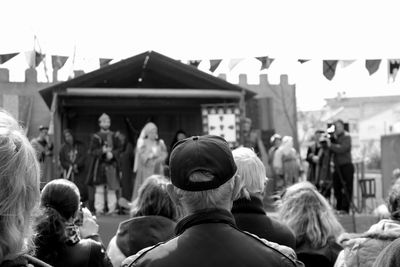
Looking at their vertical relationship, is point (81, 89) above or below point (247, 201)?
above

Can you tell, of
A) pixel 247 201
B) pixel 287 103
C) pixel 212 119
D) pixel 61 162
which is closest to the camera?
pixel 247 201

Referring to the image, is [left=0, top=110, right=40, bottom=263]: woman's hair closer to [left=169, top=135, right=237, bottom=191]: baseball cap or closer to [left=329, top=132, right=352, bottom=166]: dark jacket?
[left=169, top=135, right=237, bottom=191]: baseball cap

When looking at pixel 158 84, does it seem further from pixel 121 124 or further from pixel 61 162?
pixel 61 162

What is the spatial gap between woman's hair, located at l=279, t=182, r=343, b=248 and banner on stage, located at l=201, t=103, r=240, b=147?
886cm

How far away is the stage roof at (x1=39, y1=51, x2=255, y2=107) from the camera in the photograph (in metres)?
12.7

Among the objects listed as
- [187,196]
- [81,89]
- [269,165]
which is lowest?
[269,165]

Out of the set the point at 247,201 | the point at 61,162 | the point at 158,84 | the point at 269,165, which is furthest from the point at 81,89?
the point at 247,201

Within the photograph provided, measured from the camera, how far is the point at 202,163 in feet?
6.85

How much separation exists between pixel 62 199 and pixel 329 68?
12.9 meters

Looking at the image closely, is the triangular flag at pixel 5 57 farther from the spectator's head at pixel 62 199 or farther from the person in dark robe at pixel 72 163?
the spectator's head at pixel 62 199

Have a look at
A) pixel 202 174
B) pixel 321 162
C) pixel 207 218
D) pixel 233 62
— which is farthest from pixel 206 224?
pixel 233 62

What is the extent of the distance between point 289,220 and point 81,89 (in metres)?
9.03

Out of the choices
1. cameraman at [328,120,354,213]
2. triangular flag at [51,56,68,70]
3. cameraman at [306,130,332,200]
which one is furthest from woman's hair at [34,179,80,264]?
triangular flag at [51,56,68,70]

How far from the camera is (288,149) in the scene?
1344 centimetres
